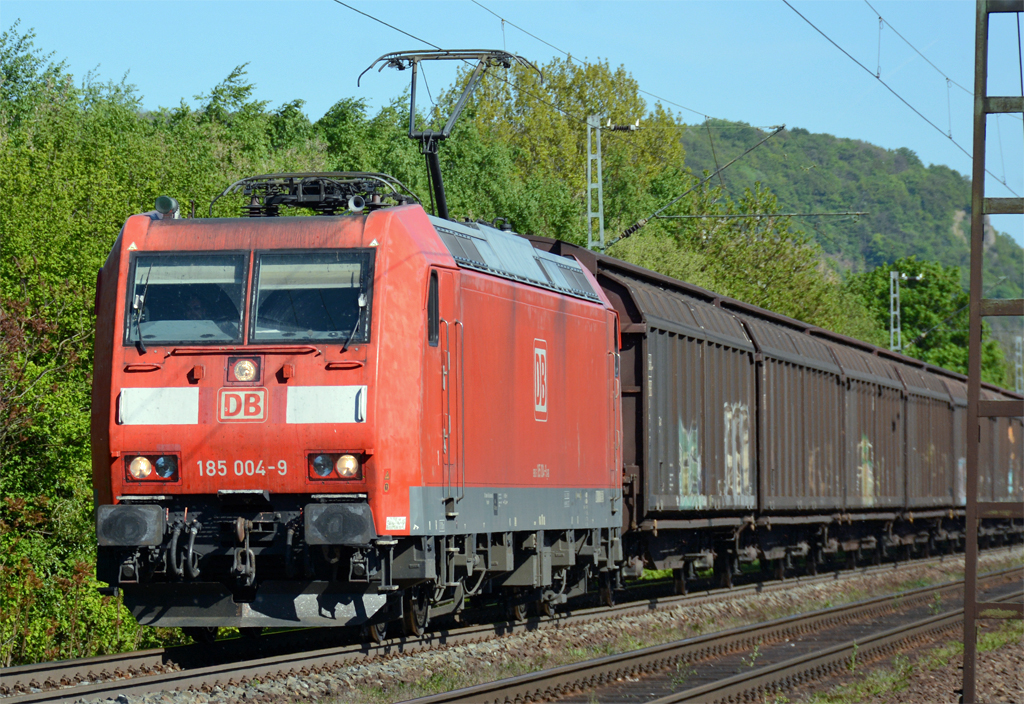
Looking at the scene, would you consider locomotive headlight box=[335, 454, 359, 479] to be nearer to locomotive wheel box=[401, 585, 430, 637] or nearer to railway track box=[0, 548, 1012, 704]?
railway track box=[0, 548, 1012, 704]

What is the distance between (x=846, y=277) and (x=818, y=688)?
280 feet

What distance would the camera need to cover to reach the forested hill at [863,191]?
28.9 meters

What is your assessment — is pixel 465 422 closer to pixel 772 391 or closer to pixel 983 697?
pixel 983 697

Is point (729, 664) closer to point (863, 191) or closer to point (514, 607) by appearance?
point (514, 607)

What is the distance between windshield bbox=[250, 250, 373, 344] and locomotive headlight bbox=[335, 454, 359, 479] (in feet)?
3.02

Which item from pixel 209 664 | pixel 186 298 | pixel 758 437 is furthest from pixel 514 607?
pixel 758 437

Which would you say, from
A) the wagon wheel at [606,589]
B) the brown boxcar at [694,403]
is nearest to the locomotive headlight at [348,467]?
the brown boxcar at [694,403]

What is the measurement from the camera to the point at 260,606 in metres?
9.83

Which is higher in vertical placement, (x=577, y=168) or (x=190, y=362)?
(x=577, y=168)

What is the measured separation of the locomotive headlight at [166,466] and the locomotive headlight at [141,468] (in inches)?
2.3

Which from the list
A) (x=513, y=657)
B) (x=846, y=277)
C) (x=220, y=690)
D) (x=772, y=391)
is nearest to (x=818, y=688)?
(x=513, y=657)

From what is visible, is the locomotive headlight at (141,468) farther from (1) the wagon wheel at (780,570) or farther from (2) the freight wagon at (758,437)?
(1) the wagon wheel at (780,570)

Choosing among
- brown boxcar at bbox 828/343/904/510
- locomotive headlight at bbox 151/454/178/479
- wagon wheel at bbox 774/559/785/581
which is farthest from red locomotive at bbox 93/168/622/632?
brown boxcar at bbox 828/343/904/510

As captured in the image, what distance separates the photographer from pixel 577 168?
56.4 m
